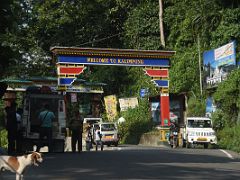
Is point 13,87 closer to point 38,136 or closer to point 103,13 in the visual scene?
point 103,13

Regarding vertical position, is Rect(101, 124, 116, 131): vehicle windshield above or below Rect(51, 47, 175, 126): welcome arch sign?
below

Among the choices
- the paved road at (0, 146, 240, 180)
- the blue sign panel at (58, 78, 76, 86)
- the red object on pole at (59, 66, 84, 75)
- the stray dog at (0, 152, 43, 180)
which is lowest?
the paved road at (0, 146, 240, 180)

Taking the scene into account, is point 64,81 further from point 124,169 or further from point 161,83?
point 124,169

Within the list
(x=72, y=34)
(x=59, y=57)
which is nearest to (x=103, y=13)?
(x=72, y=34)

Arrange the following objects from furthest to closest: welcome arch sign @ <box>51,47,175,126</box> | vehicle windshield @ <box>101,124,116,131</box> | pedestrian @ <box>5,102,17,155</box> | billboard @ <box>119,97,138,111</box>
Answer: billboard @ <box>119,97,138,111</box>, vehicle windshield @ <box>101,124,116,131</box>, welcome arch sign @ <box>51,47,175,126</box>, pedestrian @ <box>5,102,17,155</box>

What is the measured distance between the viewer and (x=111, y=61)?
35.7m

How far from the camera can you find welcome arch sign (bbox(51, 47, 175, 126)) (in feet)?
113

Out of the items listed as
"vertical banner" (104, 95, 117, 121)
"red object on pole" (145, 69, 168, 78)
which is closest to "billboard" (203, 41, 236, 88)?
"red object on pole" (145, 69, 168, 78)

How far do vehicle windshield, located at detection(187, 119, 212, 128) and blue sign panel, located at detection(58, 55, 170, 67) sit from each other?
616cm

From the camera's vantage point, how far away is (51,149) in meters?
→ 22.5

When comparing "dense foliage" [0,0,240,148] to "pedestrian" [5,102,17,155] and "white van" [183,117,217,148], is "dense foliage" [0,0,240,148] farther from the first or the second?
"pedestrian" [5,102,17,155]

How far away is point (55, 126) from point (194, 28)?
22489 millimetres

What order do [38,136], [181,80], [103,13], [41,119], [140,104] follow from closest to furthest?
[41,119] → [38,136] → [181,80] → [140,104] → [103,13]

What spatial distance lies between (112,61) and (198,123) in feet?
24.4
